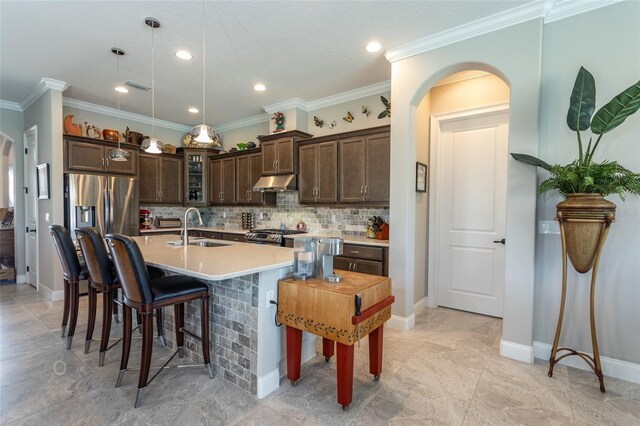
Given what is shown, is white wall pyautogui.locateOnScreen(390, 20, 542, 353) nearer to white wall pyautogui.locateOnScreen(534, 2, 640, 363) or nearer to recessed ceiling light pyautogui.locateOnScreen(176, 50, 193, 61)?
white wall pyautogui.locateOnScreen(534, 2, 640, 363)

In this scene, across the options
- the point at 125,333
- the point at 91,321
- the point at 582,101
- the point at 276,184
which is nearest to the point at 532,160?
the point at 582,101

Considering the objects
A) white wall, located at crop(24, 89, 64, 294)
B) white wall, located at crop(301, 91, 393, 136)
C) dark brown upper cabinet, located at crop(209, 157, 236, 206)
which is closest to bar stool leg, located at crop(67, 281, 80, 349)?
white wall, located at crop(24, 89, 64, 294)

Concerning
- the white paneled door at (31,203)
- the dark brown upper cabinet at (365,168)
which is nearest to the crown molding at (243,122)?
the dark brown upper cabinet at (365,168)

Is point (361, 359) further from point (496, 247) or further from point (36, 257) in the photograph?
point (36, 257)

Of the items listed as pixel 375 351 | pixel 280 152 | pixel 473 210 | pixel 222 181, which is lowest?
pixel 375 351

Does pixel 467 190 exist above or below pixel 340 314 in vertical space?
above

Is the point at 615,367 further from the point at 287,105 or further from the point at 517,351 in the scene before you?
the point at 287,105

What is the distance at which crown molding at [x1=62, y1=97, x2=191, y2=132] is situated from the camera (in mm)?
5002

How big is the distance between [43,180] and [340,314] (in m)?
4.87

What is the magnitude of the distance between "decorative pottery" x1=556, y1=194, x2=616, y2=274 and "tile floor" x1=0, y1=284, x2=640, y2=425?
2.99ft

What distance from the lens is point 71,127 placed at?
464 centimetres

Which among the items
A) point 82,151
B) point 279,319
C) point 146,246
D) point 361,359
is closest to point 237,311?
point 279,319

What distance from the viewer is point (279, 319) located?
86.7 inches

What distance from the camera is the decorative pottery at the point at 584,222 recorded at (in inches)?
85.1
